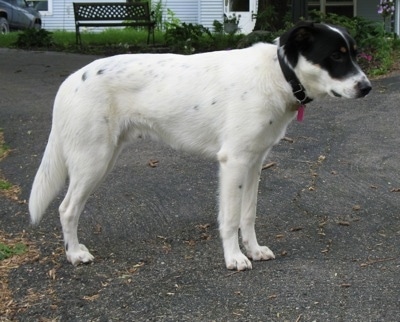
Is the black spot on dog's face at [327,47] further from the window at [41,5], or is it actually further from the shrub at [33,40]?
the window at [41,5]

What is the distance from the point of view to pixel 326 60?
3.90m

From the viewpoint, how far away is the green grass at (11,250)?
14.9 feet

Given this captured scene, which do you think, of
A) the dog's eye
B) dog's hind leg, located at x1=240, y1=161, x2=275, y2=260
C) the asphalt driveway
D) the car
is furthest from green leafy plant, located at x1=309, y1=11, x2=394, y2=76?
the car

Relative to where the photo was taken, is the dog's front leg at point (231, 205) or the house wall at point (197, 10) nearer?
the dog's front leg at point (231, 205)

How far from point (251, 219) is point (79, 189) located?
46.5 inches

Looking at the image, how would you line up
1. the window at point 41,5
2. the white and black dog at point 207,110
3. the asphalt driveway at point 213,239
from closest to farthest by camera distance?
the asphalt driveway at point 213,239 → the white and black dog at point 207,110 → the window at point 41,5

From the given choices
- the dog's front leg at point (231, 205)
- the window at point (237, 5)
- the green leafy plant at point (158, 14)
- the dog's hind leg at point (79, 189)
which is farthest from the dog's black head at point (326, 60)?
the window at point (237, 5)

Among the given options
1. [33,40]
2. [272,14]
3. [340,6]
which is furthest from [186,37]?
[340,6]

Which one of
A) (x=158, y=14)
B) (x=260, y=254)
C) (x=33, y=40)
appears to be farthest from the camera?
(x=158, y=14)

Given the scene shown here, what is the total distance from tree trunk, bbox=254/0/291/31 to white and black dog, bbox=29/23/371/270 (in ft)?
35.3

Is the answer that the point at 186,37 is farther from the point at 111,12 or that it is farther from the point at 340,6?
the point at 340,6

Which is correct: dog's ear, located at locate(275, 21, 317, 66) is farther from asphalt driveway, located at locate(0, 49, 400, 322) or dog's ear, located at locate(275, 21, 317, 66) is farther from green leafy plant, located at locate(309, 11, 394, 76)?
green leafy plant, located at locate(309, 11, 394, 76)

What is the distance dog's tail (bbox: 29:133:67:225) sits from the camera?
15.0 ft

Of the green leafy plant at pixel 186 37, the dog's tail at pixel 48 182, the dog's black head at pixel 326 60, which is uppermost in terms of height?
the dog's black head at pixel 326 60
